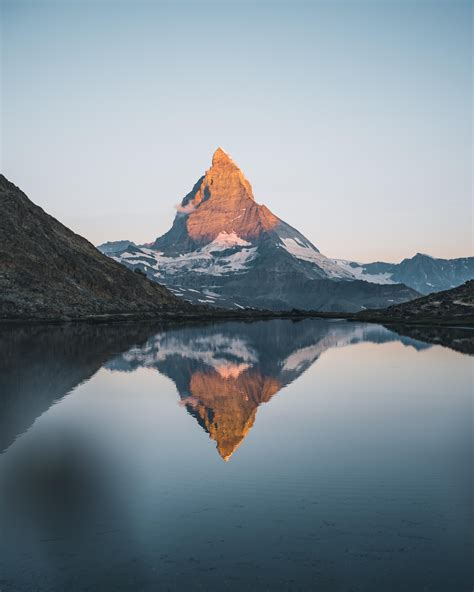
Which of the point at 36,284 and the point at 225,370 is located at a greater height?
the point at 36,284

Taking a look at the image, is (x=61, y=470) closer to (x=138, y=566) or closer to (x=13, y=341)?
(x=138, y=566)

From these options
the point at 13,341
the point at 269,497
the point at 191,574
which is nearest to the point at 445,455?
the point at 269,497

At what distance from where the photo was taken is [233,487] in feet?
71.3

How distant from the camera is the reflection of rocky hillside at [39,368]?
35.7 meters

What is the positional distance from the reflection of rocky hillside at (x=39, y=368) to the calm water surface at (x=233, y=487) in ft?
1.25

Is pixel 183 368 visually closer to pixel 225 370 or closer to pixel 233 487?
pixel 225 370

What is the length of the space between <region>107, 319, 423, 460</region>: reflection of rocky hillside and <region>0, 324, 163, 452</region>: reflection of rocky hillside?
15.9 feet

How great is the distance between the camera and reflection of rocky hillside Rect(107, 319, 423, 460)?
116 ft

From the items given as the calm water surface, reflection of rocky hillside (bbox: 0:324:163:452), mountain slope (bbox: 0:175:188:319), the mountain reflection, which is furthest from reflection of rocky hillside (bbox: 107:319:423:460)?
mountain slope (bbox: 0:175:188:319)

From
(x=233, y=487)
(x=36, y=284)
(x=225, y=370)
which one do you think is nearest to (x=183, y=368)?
(x=225, y=370)

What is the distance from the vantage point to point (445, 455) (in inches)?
1069

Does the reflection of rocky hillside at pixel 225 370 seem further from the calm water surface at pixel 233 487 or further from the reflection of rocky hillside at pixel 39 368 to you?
the reflection of rocky hillside at pixel 39 368

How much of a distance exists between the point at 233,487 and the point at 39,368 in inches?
1614

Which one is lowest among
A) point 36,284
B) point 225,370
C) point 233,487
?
point 233,487
